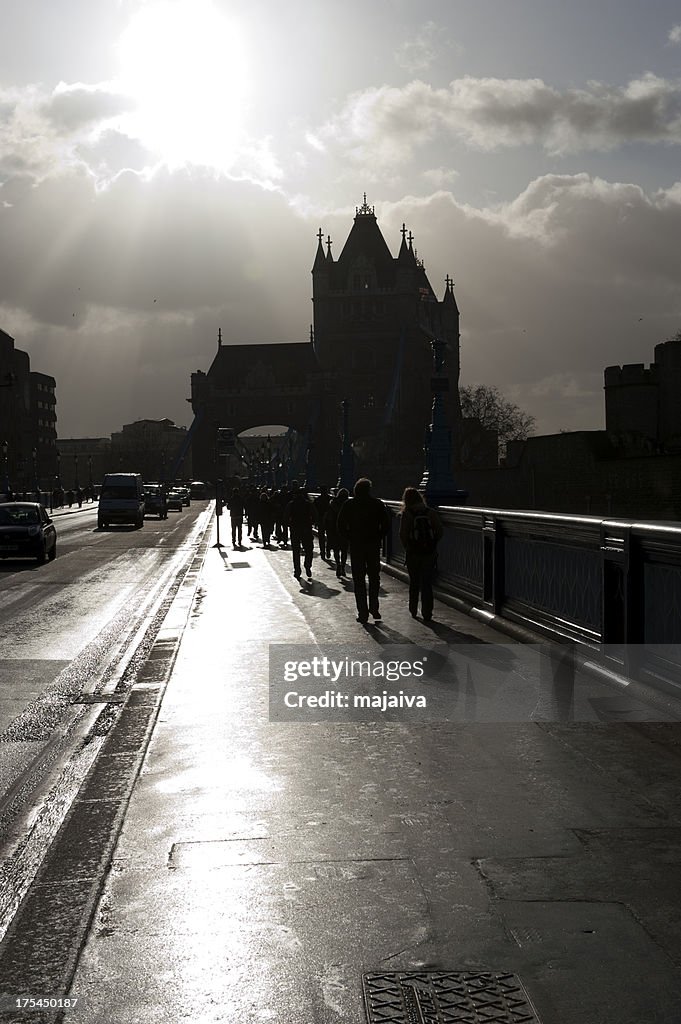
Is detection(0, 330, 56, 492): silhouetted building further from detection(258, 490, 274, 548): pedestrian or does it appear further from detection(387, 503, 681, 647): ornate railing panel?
detection(387, 503, 681, 647): ornate railing panel

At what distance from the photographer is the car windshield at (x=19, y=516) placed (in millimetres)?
25138

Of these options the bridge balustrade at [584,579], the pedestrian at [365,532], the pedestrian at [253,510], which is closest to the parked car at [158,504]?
the pedestrian at [253,510]

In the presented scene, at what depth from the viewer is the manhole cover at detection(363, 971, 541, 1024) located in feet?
10.7

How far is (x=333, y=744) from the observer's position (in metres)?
6.84

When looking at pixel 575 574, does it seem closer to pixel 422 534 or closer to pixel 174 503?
pixel 422 534

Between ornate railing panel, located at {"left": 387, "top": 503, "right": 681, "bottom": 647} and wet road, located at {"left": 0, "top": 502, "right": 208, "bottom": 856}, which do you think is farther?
ornate railing panel, located at {"left": 387, "top": 503, "right": 681, "bottom": 647}

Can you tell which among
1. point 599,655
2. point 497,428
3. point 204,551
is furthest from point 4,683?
point 497,428

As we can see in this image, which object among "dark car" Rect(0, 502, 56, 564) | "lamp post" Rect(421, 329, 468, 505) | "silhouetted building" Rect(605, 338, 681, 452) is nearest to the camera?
"lamp post" Rect(421, 329, 468, 505)

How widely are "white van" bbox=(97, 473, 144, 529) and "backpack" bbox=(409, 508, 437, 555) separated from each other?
3244cm

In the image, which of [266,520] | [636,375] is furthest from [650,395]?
[266,520]

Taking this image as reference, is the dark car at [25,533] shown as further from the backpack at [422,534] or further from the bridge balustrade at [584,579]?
the backpack at [422,534]

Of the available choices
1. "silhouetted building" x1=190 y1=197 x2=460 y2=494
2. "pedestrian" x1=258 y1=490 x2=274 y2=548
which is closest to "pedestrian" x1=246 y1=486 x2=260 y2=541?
"pedestrian" x1=258 y1=490 x2=274 y2=548

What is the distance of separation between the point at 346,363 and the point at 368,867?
137730 mm

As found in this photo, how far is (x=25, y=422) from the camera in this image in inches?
4998
